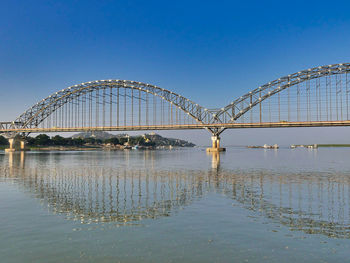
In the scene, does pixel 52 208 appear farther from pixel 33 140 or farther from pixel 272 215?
pixel 33 140

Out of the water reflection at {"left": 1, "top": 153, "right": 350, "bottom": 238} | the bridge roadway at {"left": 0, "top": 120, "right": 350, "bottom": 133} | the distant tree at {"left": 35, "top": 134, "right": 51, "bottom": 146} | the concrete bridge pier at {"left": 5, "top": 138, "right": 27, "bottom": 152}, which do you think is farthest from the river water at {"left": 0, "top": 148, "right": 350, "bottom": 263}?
the distant tree at {"left": 35, "top": 134, "right": 51, "bottom": 146}

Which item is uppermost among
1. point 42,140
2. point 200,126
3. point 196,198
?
point 200,126

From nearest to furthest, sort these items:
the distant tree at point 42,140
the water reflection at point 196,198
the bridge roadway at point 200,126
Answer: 1. the water reflection at point 196,198
2. the bridge roadway at point 200,126
3. the distant tree at point 42,140

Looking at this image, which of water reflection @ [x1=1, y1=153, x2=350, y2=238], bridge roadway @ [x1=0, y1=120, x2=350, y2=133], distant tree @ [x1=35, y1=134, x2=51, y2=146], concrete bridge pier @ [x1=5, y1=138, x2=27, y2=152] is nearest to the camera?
water reflection @ [x1=1, y1=153, x2=350, y2=238]

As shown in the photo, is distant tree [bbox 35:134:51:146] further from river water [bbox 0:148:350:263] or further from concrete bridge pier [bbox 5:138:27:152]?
river water [bbox 0:148:350:263]

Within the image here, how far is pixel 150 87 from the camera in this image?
99.4m

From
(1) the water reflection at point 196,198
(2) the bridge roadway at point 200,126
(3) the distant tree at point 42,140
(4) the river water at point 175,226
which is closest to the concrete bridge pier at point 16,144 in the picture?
(2) the bridge roadway at point 200,126

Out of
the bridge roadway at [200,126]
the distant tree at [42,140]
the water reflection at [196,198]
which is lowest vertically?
the water reflection at [196,198]

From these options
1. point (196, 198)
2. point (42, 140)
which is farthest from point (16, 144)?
point (196, 198)

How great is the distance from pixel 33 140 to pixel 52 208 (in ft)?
471

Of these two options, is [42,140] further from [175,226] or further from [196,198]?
[175,226]

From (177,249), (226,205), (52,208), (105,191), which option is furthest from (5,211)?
(226,205)

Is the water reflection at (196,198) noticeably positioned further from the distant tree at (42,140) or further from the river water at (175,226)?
the distant tree at (42,140)

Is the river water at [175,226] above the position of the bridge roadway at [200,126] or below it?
below
